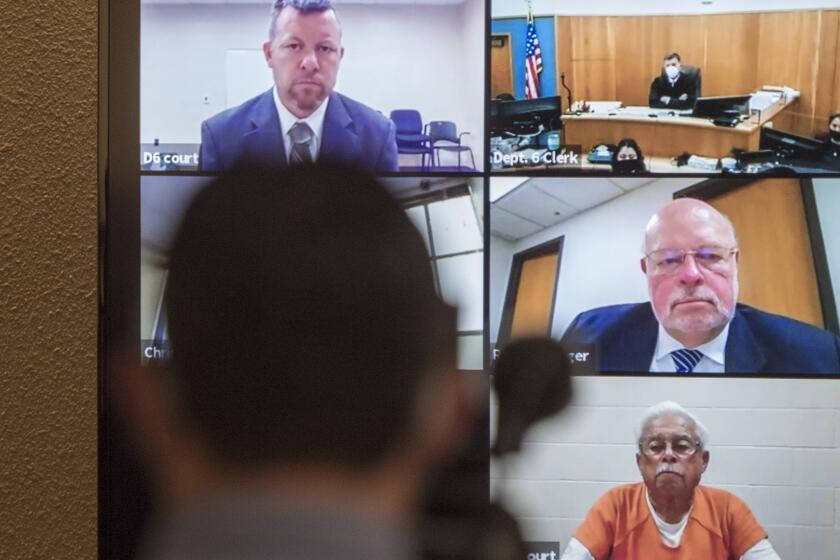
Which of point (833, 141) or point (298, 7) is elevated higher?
point (298, 7)

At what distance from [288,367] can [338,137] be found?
0.34 metres

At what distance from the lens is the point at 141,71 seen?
1103 millimetres

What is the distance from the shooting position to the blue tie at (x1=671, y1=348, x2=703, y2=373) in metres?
1.09

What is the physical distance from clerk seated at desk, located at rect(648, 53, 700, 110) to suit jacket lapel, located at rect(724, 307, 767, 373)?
0.30m

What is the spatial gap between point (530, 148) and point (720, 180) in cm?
27

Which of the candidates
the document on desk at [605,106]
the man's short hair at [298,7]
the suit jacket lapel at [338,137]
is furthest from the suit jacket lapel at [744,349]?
the man's short hair at [298,7]

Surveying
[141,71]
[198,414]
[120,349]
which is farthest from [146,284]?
[141,71]

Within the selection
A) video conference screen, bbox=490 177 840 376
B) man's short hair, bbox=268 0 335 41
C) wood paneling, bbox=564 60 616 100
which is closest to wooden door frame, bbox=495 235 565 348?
video conference screen, bbox=490 177 840 376

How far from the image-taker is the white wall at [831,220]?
1.06 meters

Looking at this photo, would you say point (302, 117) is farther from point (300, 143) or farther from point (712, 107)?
point (712, 107)

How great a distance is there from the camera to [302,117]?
1.12m

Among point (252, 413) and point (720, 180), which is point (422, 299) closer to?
point (252, 413)

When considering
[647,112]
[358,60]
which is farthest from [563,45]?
[358,60]

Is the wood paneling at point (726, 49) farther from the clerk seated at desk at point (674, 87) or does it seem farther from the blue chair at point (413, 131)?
the blue chair at point (413, 131)
